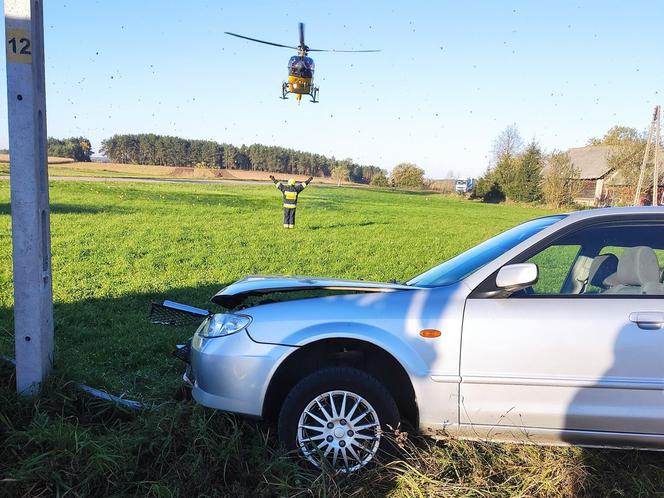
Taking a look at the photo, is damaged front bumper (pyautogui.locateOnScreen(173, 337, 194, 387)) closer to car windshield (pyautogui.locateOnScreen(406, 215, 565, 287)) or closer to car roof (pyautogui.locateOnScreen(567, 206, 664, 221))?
car windshield (pyautogui.locateOnScreen(406, 215, 565, 287))

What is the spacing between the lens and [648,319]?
2941 millimetres

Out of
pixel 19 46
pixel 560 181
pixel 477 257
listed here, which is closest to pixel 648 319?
pixel 477 257

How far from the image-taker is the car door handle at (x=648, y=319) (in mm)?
2934

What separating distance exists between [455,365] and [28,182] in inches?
119

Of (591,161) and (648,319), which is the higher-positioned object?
(591,161)

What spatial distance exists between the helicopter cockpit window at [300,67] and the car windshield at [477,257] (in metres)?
26.3

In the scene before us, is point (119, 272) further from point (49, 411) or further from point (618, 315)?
point (618, 315)

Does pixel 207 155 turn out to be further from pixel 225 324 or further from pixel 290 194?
pixel 225 324

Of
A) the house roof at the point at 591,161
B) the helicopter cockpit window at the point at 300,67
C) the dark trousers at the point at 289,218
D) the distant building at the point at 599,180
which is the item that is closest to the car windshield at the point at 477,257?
the dark trousers at the point at 289,218

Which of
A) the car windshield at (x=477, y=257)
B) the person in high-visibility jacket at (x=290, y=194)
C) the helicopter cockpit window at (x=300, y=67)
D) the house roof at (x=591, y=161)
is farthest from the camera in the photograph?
the house roof at (x=591, y=161)

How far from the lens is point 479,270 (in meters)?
3.22

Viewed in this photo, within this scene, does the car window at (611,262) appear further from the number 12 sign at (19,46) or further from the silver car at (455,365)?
Answer: the number 12 sign at (19,46)

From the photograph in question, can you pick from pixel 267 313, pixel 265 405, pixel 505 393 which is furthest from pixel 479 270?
pixel 265 405

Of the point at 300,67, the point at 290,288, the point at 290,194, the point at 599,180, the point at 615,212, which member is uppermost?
the point at 300,67
